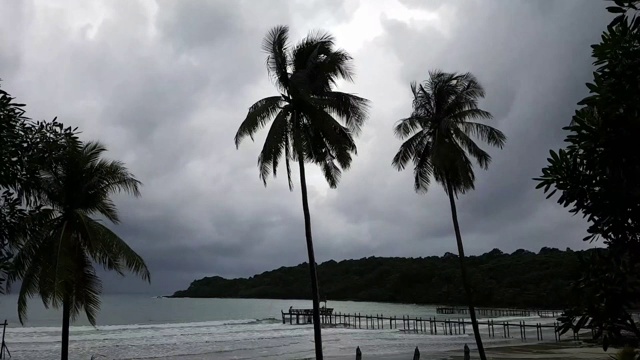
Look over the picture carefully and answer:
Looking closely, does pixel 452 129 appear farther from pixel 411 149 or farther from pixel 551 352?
pixel 551 352

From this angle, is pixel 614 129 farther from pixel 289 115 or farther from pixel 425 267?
pixel 425 267

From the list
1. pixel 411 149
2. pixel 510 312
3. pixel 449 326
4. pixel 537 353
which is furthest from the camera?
pixel 510 312

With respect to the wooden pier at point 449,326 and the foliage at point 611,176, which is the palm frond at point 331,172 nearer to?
the foliage at point 611,176

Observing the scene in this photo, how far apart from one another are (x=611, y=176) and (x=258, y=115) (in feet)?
42.7

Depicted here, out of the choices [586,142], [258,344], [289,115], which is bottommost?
[258,344]

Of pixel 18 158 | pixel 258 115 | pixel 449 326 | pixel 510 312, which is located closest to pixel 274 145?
pixel 258 115

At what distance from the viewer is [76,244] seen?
15.3 m

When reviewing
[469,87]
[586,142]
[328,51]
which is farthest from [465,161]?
[586,142]

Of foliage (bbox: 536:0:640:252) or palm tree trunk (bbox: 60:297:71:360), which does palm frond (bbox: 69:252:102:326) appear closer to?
palm tree trunk (bbox: 60:297:71:360)

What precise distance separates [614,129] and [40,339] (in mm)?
66576

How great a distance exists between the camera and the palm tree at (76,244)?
Result: 13789 mm

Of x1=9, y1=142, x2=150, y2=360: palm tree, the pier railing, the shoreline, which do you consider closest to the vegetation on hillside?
x1=9, y1=142, x2=150, y2=360: palm tree

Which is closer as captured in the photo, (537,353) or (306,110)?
(306,110)

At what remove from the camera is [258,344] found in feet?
162
